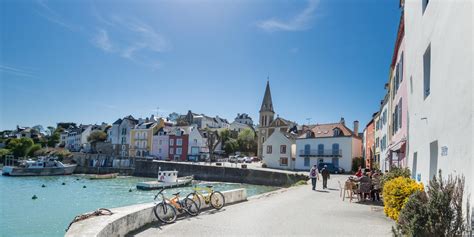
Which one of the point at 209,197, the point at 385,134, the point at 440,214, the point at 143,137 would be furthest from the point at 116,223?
the point at 143,137

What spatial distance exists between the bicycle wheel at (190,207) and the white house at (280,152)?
42.7 meters

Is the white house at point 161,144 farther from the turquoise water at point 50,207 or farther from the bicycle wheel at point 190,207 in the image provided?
the bicycle wheel at point 190,207

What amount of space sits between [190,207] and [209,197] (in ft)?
4.31

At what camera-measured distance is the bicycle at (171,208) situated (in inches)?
368

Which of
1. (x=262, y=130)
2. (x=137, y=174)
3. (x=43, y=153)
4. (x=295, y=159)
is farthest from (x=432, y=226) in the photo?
(x=43, y=153)

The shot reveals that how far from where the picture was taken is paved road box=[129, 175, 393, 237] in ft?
28.0

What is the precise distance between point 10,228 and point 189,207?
13.7 metres

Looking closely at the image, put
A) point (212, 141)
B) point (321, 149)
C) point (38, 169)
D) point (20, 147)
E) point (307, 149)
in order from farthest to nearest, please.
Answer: point (20, 147) → point (212, 141) → point (38, 169) → point (307, 149) → point (321, 149)

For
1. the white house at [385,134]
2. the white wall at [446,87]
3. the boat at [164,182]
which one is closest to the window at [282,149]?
the boat at [164,182]

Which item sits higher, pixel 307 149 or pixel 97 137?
pixel 97 137

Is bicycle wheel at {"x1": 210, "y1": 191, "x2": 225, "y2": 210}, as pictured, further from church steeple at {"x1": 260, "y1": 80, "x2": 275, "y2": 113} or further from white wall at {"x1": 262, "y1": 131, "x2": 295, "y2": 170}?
church steeple at {"x1": 260, "y1": 80, "x2": 275, "y2": 113}

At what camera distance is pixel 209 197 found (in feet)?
39.0

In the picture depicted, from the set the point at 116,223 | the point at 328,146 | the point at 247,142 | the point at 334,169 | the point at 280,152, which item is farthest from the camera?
the point at 247,142

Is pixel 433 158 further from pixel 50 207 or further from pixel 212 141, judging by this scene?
pixel 212 141
